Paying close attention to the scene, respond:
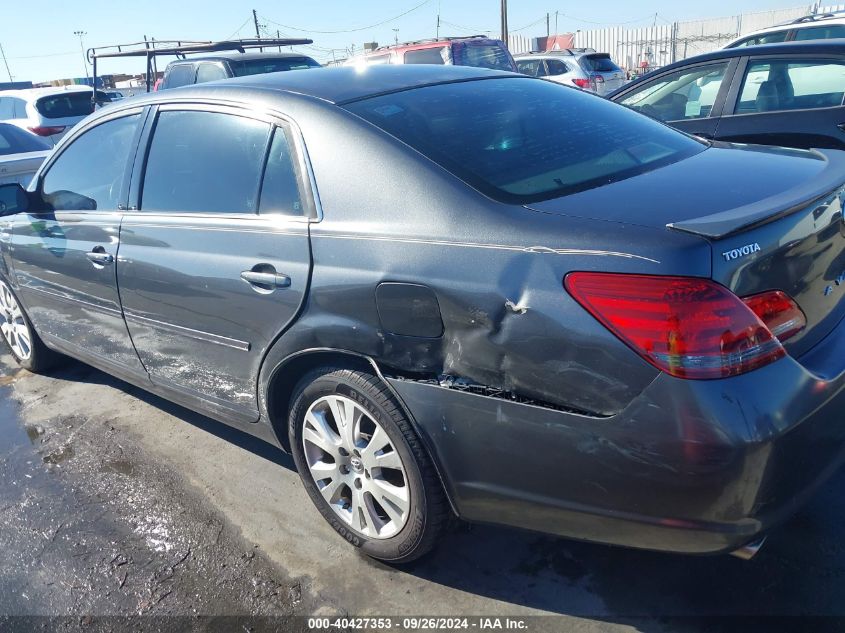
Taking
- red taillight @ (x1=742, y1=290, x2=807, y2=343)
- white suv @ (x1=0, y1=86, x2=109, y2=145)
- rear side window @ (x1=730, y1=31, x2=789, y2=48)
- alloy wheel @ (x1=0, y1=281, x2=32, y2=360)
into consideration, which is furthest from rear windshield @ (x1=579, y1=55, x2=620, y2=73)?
red taillight @ (x1=742, y1=290, x2=807, y2=343)

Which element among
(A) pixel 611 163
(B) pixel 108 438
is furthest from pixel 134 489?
(A) pixel 611 163

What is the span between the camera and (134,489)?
131 inches

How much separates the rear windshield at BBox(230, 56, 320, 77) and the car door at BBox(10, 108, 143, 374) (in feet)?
22.7

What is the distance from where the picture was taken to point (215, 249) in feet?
9.31

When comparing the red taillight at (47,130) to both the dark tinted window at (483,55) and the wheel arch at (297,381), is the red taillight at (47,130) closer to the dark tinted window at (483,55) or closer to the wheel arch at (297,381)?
the dark tinted window at (483,55)

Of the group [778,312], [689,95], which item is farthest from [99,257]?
[689,95]

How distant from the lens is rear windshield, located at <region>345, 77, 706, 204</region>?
2.35 m

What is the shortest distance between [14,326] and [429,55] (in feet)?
32.6

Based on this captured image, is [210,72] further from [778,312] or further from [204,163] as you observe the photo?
[778,312]

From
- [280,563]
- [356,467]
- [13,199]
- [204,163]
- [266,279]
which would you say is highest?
[204,163]

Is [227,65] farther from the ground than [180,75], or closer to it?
farther from the ground

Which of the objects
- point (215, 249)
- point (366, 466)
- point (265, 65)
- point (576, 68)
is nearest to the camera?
point (366, 466)

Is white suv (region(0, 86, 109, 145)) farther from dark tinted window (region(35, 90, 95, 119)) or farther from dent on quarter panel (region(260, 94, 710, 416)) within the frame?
dent on quarter panel (region(260, 94, 710, 416))

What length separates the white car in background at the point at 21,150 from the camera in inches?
281
